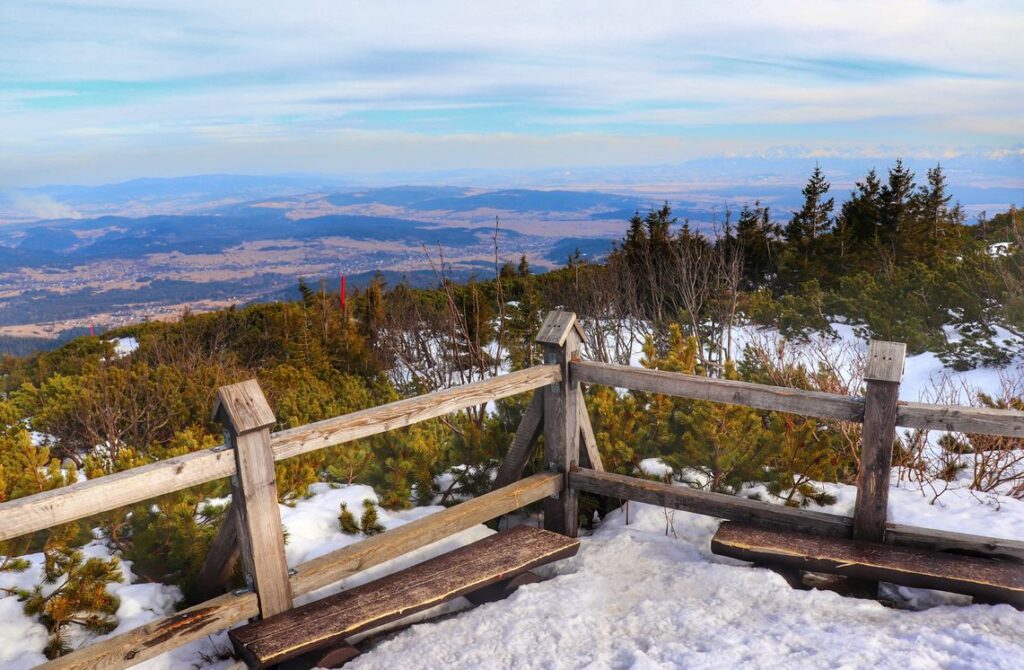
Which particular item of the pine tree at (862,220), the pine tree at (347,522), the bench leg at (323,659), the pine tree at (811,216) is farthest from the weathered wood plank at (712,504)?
the pine tree at (811,216)

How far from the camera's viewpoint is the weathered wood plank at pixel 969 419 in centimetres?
338

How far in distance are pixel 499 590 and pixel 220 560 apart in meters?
1.43

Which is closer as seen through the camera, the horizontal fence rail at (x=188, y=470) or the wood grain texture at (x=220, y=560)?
the horizontal fence rail at (x=188, y=470)

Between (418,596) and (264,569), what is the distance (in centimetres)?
71

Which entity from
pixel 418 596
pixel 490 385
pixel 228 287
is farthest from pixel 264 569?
pixel 228 287

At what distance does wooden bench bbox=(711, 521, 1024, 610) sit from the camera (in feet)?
11.0

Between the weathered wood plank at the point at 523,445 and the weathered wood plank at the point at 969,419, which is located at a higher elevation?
the weathered wood plank at the point at 969,419

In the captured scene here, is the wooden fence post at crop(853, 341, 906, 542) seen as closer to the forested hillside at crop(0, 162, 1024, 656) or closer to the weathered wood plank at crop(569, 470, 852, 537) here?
the weathered wood plank at crop(569, 470, 852, 537)

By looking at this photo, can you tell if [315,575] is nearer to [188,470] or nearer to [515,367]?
[188,470]

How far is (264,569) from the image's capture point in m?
3.32

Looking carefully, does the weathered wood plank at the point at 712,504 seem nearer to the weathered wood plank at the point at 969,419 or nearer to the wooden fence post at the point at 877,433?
the wooden fence post at the point at 877,433

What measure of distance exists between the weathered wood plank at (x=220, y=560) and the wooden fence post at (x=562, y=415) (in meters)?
1.94

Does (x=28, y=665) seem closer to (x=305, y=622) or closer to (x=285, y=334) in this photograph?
(x=305, y=622)

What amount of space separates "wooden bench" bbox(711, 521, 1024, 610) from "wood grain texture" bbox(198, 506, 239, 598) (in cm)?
239
